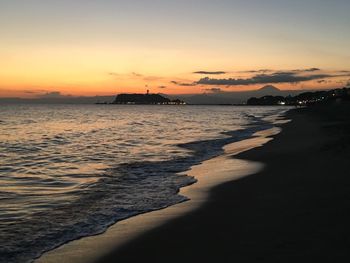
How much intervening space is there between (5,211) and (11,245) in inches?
108

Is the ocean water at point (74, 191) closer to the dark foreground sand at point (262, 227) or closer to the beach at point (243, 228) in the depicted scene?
the beach at point (243, 228)

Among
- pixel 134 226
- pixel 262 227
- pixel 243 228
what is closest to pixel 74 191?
pixel 134 226

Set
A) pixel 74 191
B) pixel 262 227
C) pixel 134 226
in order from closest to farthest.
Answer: pixel 262 227
pixel 134 226
pixel 74 191

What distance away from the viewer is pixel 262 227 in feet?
25.4

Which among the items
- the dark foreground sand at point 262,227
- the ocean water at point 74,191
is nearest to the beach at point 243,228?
the dark foreground sand at point 262,227

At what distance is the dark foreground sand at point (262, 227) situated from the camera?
6.34 meters

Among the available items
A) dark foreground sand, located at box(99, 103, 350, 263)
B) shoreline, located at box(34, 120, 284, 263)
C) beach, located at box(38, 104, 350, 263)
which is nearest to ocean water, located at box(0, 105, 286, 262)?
shoreline, located at box(34, 120, 284, 263)

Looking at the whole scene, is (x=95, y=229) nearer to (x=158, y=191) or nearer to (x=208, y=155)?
(x=158, y=191)

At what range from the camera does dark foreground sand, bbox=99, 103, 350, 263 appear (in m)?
6.34

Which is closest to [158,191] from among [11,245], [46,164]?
[11,245]

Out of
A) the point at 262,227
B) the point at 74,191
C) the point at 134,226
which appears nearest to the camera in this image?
the point at 262,227

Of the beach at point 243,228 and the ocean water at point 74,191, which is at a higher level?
the beach at point 243,228

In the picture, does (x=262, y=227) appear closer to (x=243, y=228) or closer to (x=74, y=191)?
(x=243, y=228)

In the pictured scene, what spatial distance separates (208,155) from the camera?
72.3 ft
